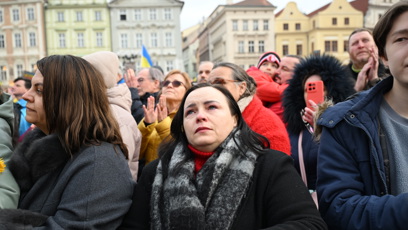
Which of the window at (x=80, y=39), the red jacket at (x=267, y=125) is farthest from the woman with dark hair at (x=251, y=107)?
the window at (x=80, y=39)

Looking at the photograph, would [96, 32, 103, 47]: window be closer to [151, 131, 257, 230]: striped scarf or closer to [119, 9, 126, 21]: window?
[119, 9, 126, 21]: window

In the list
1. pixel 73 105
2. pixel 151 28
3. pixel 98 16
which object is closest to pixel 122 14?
pixel 98 16

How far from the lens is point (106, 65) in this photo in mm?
3203

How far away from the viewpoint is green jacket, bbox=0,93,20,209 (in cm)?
→ 199

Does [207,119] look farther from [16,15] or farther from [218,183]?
[16,15]

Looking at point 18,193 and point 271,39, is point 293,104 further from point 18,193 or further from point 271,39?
point 271,39

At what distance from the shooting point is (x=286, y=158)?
2004mm

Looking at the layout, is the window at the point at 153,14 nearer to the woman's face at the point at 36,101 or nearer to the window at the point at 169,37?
the window at the point at 169,37

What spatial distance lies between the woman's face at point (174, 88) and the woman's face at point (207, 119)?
1954 mm

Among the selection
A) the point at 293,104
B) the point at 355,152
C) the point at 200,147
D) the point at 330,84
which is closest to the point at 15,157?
the point at 200,147

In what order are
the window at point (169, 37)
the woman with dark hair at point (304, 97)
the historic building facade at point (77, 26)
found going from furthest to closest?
1. the window at point (169, 37)
2. the historic building facade at point (77, 26)
3. the woman with dark hair at point (304, 97)

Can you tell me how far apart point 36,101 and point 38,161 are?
39cm

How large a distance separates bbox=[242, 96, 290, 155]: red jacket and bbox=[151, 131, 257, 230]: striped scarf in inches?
34.4

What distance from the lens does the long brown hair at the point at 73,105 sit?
6.80 feet
